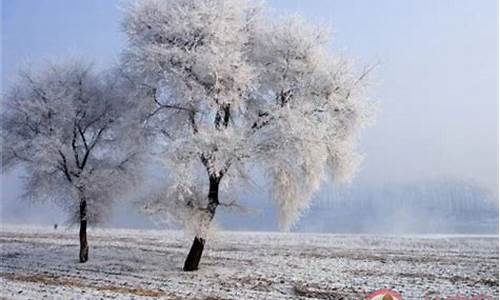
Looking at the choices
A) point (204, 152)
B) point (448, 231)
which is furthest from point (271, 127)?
point (448, 231)

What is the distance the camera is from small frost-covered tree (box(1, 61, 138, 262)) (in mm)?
14391

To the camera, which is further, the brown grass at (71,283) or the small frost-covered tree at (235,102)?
the small frost-covered tree at (235,102)

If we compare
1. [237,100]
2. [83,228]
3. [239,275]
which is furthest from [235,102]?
[83,228]

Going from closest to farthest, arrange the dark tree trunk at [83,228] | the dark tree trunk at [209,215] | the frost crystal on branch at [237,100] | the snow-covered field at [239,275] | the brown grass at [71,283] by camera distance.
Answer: the brown grass at [71,283], the snow-covered field at [239,275], the frost crystal on branch at [237,100], the dark tree trunk at [209,215], the dark tree trunk at [83,228]

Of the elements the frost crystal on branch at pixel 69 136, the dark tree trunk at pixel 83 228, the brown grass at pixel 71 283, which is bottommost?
the brown grass at pixel 71 283

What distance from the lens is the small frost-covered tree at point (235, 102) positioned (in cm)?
1212

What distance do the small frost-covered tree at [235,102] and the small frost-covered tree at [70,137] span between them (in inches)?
79.8

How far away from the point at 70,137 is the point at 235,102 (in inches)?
196

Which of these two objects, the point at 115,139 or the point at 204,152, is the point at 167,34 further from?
the point at 115,139

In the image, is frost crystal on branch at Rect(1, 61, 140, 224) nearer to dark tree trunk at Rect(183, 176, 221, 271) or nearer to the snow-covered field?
the snow-covered field

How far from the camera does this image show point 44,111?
14375 millimetres

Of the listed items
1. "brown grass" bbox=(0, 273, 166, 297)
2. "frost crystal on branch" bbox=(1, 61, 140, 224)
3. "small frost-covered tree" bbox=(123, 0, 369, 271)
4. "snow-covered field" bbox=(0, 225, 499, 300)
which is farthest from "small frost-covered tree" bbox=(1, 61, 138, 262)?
"brown grass" bbox=(0, 273, 166, 297)

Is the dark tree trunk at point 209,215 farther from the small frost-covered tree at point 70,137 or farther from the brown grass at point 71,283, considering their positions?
the brown grass at point 71,283

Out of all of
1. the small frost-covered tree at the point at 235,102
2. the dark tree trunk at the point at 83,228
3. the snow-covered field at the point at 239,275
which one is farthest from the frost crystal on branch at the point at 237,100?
the dark tree trunk at the point at 83,228
